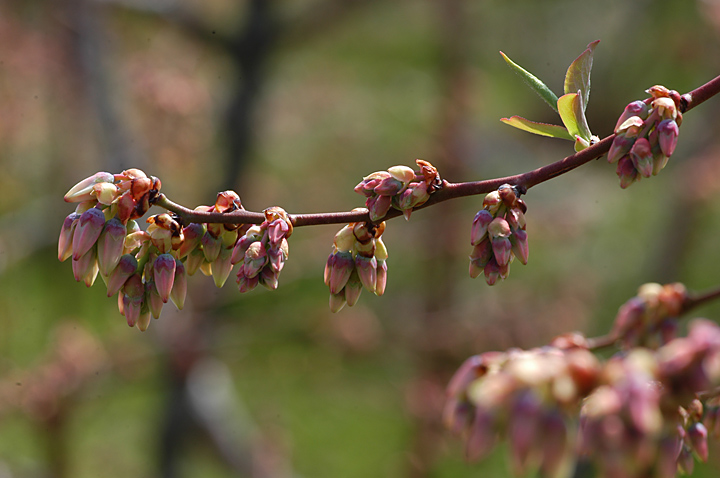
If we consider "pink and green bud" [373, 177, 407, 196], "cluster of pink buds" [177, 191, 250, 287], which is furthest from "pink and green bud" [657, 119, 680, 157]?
"cluster of pink buds" [177, 191, 250, 287]

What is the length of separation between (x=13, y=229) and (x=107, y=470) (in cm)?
152

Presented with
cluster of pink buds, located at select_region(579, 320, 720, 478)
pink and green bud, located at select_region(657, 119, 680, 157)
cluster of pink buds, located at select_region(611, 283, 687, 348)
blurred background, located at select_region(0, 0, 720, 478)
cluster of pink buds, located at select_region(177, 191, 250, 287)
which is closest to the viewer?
cluster of pink buds, located at select_region(579, 320, 720, 478)

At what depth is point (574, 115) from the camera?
3.01 ft

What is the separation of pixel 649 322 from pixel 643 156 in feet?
1.32

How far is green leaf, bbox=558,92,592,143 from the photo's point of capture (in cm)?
90

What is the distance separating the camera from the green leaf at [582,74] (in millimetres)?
937

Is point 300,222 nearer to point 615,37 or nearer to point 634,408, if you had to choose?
point 634,408

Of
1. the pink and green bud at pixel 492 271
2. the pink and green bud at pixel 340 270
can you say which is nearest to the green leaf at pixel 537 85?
the pink and green bud at pixel 492 271

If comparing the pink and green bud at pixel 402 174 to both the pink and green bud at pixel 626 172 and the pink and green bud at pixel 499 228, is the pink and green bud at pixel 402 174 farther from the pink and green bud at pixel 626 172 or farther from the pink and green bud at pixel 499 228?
the pink and green bud at pixel 626 172

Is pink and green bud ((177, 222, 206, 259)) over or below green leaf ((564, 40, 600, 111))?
below

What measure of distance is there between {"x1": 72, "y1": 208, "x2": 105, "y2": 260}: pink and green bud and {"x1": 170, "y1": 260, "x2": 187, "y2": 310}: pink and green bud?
112mm

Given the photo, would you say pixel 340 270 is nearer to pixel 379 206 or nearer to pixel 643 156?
pixel 379 206

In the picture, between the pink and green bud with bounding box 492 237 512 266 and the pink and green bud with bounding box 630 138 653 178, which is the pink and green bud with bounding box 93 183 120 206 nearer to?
the pink and green bud with bounding box 492 237 512 266

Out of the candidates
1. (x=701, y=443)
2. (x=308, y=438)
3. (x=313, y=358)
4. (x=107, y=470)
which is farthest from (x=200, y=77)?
(x=701, y=443)
